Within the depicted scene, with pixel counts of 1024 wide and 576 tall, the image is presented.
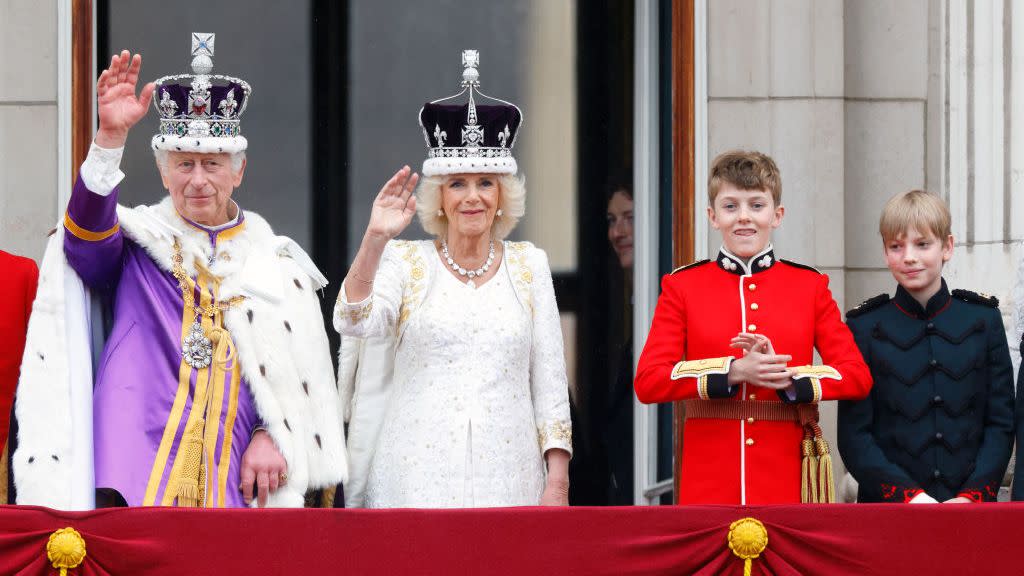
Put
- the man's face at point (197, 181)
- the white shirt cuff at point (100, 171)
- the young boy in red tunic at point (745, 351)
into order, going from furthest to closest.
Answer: the man's face at point (197, 181), the young boy in red tunic at point (745, 351), the white shirt cuff at point (100, 171)

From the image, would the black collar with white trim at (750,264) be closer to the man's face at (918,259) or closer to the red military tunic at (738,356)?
the red military tunic at (738,356)

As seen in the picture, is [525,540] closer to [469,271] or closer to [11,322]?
[469,271]

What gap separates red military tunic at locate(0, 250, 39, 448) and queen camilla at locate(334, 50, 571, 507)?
91cm

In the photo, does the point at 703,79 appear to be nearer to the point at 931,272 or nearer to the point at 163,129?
the point at 931,272

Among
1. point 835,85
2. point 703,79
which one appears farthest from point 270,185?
point 835,85

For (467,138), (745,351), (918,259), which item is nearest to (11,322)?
(467,138)

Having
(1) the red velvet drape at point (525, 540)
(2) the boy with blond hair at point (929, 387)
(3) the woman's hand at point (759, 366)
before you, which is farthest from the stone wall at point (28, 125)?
(2) the boy with blond hair at point (929, 387)

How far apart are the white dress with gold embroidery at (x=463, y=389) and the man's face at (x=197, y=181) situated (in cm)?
52

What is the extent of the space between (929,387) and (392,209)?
160 cm

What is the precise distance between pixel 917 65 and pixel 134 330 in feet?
11.4

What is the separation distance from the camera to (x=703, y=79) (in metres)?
6.29

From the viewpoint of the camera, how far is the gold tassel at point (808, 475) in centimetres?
454

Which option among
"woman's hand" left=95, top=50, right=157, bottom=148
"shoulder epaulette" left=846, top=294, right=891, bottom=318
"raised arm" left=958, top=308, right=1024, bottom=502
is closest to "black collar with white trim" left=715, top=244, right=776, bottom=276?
"shoulder epaulette" left=846, top=294, right=891, bottom=318

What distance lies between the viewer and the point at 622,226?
22.4 ft
